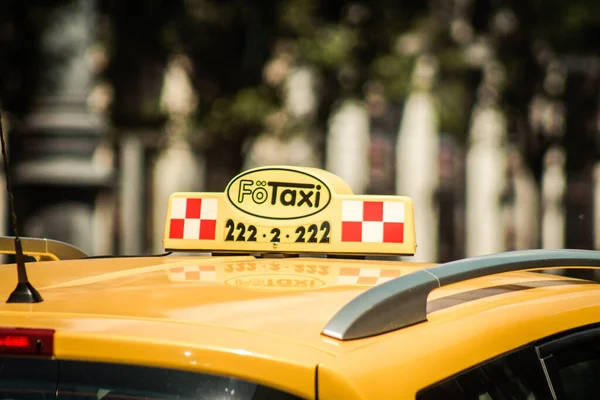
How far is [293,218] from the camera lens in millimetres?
2609

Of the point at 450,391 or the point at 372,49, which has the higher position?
the point at 372,49

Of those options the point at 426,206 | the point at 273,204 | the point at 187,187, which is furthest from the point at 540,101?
the point at 273,204

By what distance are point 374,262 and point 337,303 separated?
0.63 metres

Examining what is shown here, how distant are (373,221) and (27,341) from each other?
110cm

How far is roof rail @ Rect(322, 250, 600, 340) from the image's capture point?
1.66m

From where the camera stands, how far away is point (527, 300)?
6.70ft

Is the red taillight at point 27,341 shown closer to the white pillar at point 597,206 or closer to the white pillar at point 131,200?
the white pillar at point 131,200

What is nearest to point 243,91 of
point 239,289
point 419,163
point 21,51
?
point 21,51

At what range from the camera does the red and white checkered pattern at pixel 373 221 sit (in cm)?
263

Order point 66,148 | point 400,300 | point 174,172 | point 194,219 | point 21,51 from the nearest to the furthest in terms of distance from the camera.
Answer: point 400,300, point 194,219, point 21,51, point 66,148, point 174,172

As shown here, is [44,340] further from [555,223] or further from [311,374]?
[555,223]

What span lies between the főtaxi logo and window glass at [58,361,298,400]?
1.02 meters

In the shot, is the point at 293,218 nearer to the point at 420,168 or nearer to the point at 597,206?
the point at 420,168

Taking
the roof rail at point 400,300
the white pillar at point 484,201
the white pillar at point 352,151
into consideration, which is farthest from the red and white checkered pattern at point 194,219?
the white pillar at point 484,201
